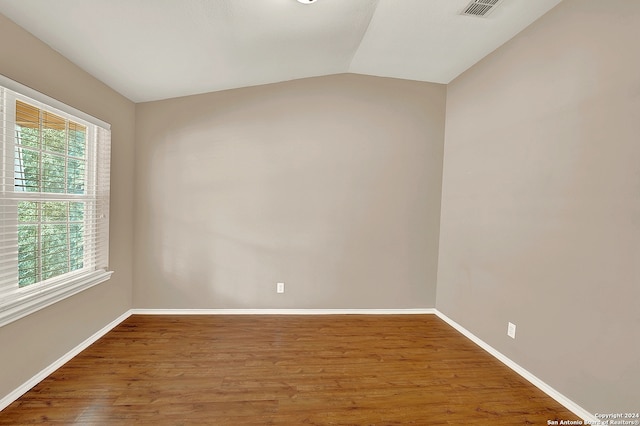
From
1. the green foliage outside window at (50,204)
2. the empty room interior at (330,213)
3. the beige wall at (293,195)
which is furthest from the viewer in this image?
the beige wall at (293,195)

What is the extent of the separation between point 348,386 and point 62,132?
2954mm

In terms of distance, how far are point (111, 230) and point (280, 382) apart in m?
2.24

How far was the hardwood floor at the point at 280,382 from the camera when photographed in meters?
1.65

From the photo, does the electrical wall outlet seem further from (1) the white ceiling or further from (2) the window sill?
(2) the window sill

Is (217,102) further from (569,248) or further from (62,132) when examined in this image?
(569,248)

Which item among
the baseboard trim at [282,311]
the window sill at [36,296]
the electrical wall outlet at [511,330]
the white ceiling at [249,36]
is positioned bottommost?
the baseboard trim at [282,311]

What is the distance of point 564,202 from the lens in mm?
1849

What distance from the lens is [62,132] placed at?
81.8 inches

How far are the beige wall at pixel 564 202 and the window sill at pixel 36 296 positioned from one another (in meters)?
3.62

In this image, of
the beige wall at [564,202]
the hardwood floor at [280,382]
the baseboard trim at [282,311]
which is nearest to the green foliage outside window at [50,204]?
the hardwood floor at [280,382]

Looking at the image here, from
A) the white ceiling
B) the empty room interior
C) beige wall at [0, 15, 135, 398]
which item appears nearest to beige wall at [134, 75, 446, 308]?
the empty room interior

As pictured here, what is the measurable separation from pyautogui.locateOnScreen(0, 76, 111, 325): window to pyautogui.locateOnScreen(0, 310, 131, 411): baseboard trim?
1.67ft

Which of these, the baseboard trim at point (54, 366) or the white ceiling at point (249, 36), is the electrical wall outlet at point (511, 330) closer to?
the white ceiling at point (249, 36)

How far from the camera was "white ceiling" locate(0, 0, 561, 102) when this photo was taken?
5.67 ft
